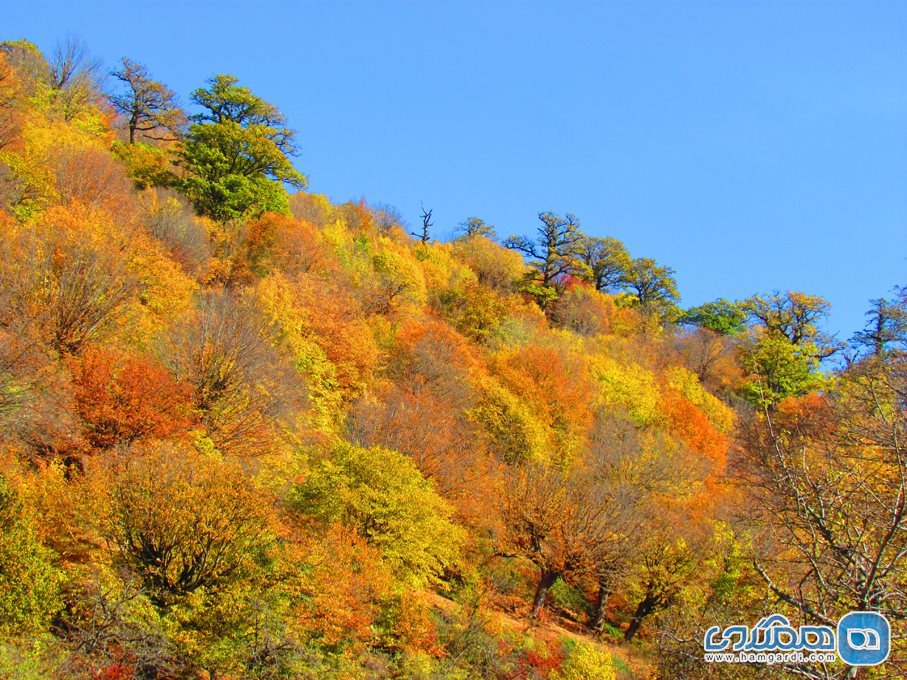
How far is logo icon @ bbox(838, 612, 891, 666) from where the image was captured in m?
5.08

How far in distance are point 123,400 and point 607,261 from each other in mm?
48827

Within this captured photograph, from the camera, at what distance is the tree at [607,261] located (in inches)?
2350

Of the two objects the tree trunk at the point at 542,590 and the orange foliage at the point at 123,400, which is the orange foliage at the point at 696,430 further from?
the orange foliage at the point at 123,400

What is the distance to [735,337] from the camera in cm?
5953

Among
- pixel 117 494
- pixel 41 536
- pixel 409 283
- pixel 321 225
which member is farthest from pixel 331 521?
pixel 321 225

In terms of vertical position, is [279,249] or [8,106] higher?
[8,106]

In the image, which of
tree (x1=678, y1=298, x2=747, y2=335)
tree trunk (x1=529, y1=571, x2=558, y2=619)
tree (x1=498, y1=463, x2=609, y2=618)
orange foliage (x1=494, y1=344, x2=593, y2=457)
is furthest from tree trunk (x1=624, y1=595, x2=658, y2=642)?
tree (x1=678, y1=298, x2=747, y2=335)

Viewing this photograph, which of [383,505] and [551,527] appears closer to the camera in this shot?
[383,505]

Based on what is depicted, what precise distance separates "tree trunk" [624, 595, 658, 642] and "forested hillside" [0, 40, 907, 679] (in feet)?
0.44

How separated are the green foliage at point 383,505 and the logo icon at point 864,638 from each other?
43.5 feet

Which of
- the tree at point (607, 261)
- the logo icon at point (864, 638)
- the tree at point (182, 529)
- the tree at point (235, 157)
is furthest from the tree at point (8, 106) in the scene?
the tree at point (607, 261)

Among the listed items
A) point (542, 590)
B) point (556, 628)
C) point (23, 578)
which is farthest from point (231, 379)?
point (556, 628)

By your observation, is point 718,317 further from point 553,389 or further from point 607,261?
point 553,389

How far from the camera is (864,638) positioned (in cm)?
530
